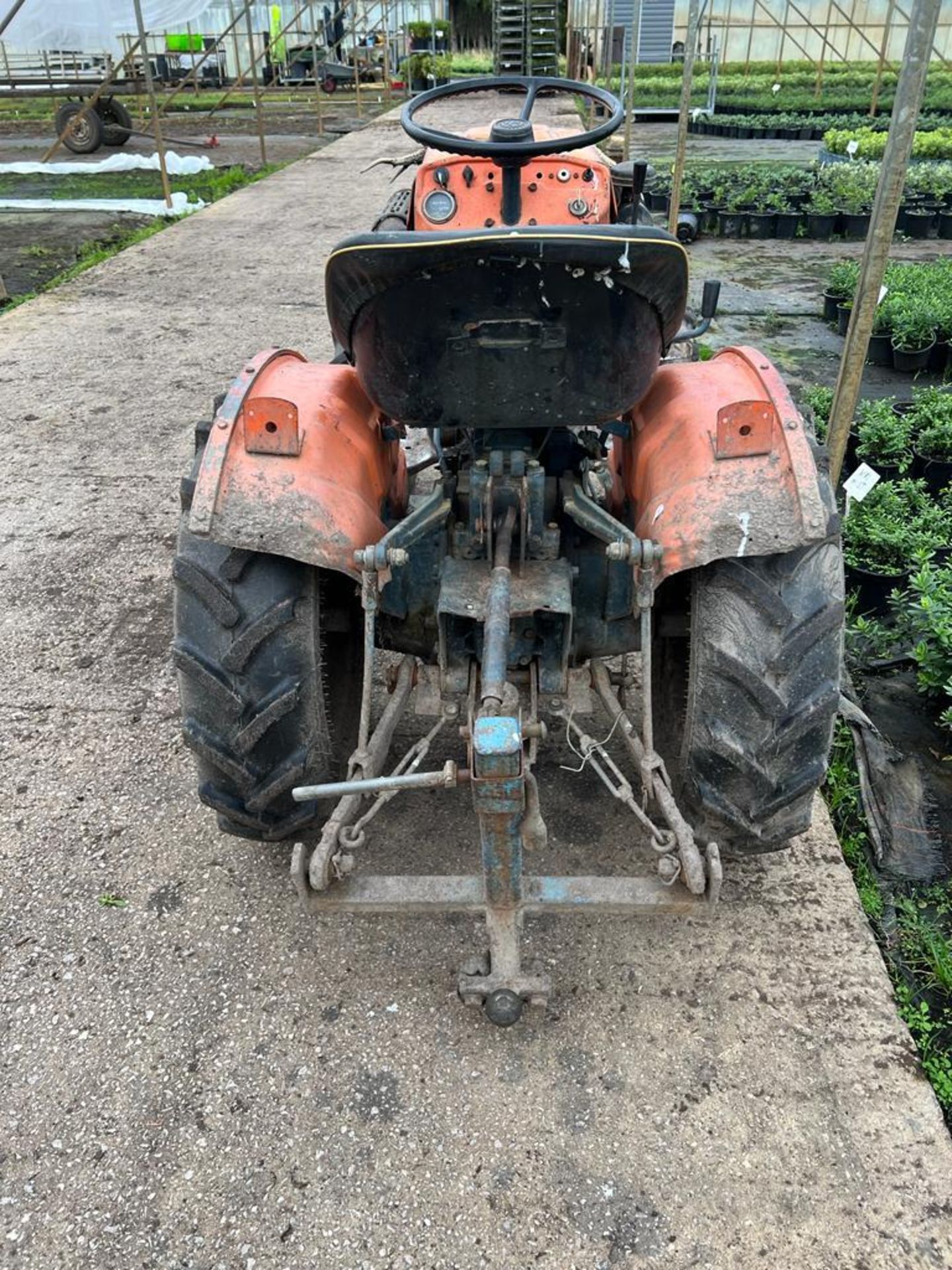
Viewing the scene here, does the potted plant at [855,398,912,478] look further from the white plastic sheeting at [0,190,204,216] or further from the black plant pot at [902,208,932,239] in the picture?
the white plastic sheeting at [0,190,204,216]

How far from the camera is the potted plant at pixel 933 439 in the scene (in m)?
4.23

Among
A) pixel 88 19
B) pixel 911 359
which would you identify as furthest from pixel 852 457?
pixel 88 19

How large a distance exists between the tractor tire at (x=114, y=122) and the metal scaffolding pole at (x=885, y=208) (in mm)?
13722

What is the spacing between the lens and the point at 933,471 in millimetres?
4230

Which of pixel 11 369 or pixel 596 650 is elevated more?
pixel 596 650

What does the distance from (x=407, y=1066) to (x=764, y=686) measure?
41.0 inches

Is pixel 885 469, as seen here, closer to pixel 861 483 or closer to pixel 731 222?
pixel 861 483

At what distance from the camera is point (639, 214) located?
2924 mm

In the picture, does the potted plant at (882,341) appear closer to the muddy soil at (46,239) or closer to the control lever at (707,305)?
the control lever at (707,305)

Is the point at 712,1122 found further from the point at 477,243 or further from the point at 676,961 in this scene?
the point at 477,243

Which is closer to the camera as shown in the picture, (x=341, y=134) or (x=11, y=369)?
(x=11, y=369)

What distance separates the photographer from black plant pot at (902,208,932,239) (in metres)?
9.35

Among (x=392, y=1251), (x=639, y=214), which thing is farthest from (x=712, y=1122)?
(x=639, y=214)

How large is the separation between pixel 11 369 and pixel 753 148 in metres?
13.7
